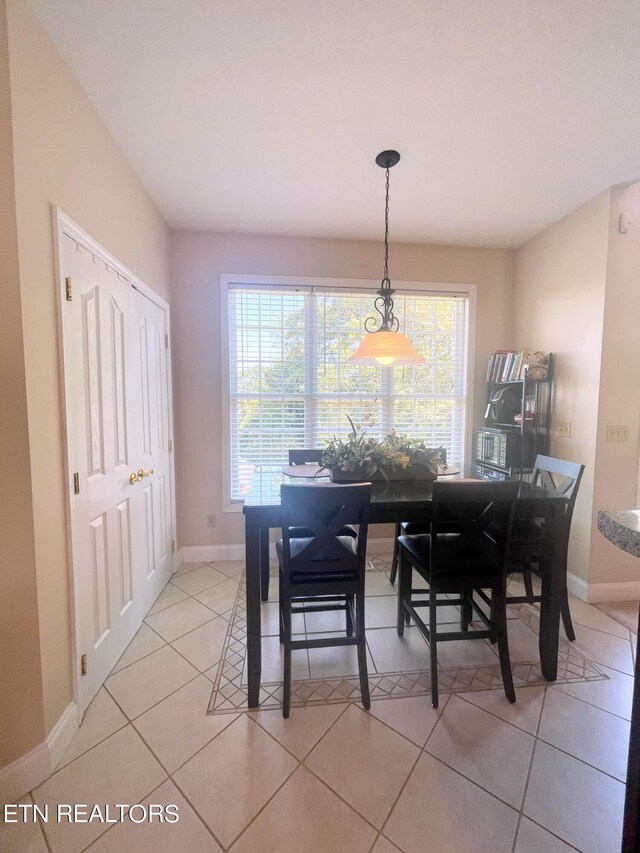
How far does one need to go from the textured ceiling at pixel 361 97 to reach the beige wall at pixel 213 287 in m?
0.38

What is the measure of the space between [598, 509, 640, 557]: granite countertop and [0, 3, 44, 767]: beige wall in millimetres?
1718

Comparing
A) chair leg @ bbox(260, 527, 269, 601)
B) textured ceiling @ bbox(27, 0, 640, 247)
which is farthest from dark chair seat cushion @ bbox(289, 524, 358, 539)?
textured ceiling @ bbox(27, 0, 640, 247)

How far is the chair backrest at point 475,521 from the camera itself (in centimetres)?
151

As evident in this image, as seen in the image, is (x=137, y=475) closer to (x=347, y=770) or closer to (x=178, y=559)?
(x=178, y=559)

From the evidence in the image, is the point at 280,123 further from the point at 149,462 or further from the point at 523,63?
the point at 149,462

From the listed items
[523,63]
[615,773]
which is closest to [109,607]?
[615,773]

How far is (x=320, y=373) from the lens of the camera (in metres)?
3.02

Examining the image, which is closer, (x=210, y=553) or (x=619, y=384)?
(x=619, y=384)

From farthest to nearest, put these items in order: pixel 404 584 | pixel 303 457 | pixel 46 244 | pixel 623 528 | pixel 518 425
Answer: pixel 518 425
pixel 303 457
pixel 404 584
pixel 46 244
pixel 623 528

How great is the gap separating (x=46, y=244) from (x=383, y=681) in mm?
2421

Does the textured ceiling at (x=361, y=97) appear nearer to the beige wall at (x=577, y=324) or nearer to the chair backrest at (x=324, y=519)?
the beige wall at (x=577, y=324)

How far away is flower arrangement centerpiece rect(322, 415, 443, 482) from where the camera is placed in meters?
1.94

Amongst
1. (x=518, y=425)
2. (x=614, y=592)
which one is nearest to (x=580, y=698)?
(x=614, y=592)

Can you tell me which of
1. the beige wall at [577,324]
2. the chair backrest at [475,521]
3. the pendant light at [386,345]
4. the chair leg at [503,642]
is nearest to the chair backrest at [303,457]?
the pendant light at [386,345]
